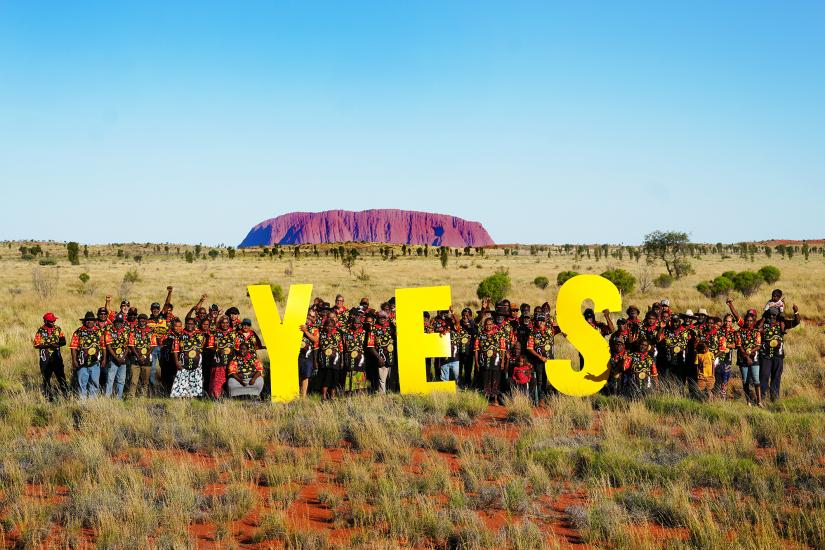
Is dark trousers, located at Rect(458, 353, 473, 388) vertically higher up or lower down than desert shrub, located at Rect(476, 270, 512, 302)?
lower down

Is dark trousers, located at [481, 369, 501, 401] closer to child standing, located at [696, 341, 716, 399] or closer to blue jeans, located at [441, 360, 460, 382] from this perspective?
blue jeans, located at [441, 360, 460, 382]

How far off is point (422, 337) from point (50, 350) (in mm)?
6309

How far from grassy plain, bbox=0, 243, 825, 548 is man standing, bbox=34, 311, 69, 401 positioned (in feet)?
1.56

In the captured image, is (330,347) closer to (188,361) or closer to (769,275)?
(188,361)

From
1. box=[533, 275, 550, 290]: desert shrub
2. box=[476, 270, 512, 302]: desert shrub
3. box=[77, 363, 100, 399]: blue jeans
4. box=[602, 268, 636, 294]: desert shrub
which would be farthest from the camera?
box=[533, 275, 550, 290]: desert shrub

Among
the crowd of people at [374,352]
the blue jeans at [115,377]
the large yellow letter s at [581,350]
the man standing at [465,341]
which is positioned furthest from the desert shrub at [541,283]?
the blue jeans at [115,377]

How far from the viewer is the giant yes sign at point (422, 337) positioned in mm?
10844

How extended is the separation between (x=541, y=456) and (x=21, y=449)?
261 inches

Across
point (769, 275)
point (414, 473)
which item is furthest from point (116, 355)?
point (769, 275)

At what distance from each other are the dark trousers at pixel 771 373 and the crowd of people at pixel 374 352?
16mm

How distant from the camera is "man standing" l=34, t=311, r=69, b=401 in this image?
10.4 metres

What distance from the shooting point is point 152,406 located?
409 inches

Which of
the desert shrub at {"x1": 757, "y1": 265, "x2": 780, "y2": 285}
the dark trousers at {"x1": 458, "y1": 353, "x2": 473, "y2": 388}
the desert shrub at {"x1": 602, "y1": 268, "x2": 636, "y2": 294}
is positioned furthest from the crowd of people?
the desert shrub at {"x1": 757, "y1": 265, "x2": 780, "y2": 285}

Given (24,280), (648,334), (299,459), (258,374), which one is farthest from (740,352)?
(24,280)
